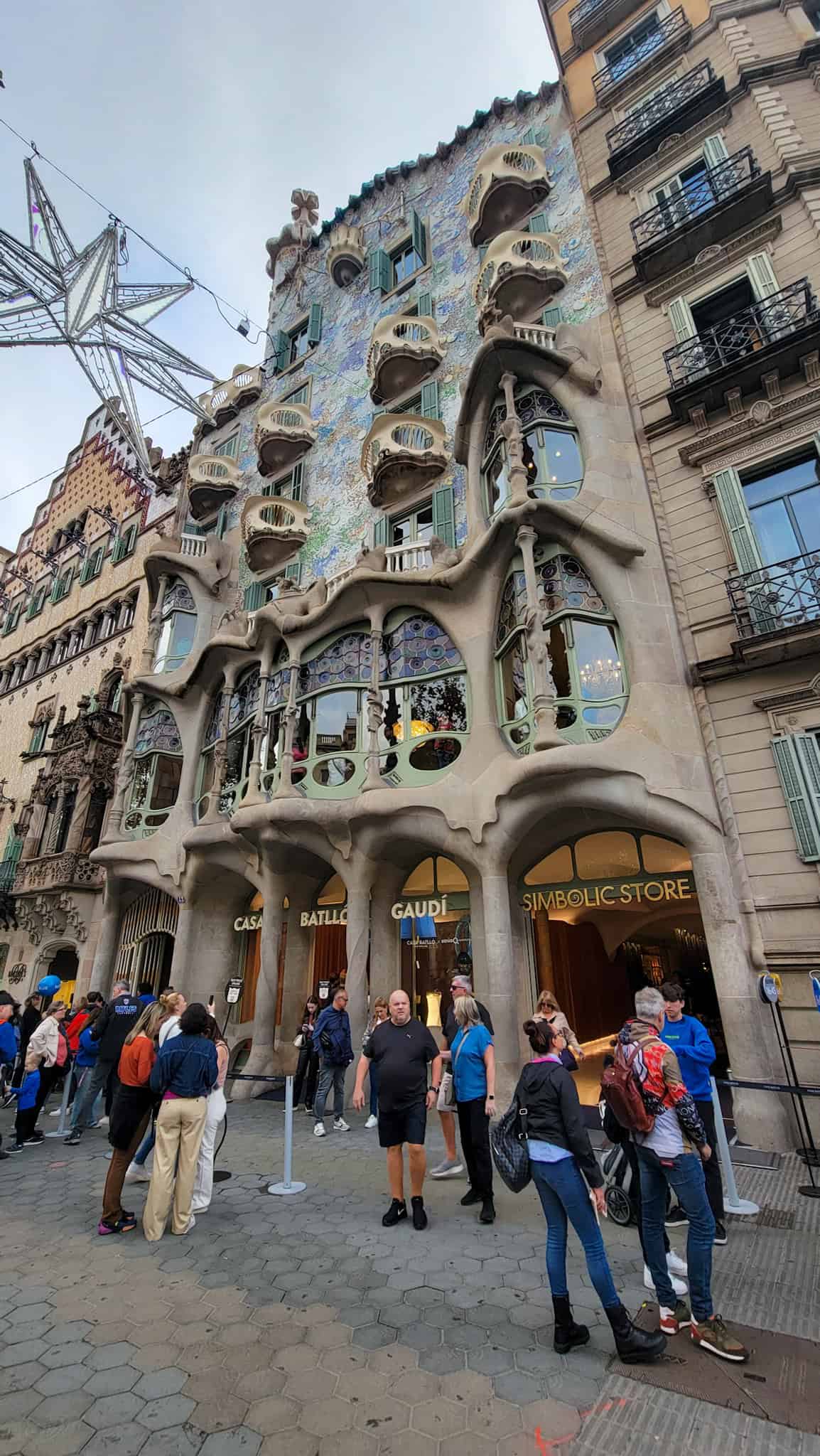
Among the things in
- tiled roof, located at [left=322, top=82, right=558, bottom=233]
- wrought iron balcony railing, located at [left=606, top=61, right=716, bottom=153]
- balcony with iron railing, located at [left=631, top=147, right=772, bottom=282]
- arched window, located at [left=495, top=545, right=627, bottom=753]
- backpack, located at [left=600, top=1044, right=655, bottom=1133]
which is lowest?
backpack, located at [left=600, top=1044, right=655, bottom=1133]

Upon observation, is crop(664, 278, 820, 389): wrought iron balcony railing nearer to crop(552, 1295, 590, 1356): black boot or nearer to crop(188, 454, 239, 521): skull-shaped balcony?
crop(552, 1295, 590, 1356): black boot

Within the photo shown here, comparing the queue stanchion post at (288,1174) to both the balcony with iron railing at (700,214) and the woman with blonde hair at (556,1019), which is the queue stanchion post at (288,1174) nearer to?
the woman with blonde hair at (556,1019)

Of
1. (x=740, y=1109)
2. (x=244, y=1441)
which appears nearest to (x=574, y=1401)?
(x=244, y=1441)

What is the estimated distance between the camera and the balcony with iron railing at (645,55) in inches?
573

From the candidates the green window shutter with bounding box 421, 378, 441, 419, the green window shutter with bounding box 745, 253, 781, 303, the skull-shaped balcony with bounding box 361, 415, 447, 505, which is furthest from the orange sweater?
the green window shutter with bounding box 421, 378, 441, 419

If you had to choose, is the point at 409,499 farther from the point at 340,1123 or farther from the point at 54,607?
the point at 54,607

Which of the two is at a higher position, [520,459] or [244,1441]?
[520,459]

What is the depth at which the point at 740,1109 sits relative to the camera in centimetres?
811

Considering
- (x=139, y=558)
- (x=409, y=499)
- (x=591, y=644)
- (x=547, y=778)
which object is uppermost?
(x=139, y=558)

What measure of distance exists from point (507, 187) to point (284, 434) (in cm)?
900

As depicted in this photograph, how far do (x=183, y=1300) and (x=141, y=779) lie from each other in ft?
51.0

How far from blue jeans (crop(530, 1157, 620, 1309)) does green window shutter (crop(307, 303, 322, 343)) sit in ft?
84.1

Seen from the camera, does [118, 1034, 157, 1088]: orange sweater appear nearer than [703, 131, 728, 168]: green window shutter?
Yes

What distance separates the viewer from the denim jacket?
5297mm
